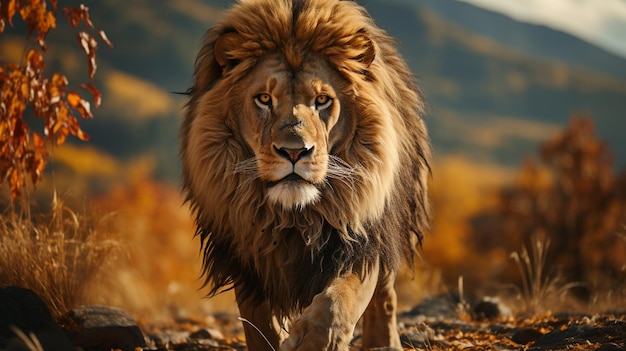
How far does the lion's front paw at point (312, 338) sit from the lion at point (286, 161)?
22 centimetres

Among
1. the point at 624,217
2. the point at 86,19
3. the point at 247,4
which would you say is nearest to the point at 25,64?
the point at 86,19

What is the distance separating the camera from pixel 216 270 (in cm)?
438

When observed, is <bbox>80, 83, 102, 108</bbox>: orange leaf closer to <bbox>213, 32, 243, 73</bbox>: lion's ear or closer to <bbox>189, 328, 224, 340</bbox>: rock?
Answer: <bbox>213, 32, 243, 73</bbox>: lion's ear

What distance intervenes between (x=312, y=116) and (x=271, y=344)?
47.4 inches

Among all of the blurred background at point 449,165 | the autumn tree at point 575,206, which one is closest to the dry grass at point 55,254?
the blurred background at point 449,165

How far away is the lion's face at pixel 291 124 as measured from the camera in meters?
3.75

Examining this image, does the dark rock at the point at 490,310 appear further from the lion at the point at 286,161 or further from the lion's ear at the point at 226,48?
the lion's ear at the point at 226,48

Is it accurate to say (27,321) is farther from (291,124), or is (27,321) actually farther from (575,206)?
(575,206)

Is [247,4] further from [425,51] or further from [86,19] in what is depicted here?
[425,51]

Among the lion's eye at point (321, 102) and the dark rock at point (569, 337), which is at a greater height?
the lion's eye at point (321, 102)

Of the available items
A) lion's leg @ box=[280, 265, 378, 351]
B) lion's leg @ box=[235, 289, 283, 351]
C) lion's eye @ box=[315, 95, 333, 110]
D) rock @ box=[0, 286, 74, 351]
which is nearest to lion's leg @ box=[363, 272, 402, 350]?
lion's leg @ box=[235, 289, 283, 351]

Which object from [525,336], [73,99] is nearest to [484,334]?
[525,336]

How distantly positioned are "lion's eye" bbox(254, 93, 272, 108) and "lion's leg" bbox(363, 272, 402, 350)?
146 cm

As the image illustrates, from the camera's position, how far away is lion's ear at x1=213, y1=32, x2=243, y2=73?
417 centimetres
